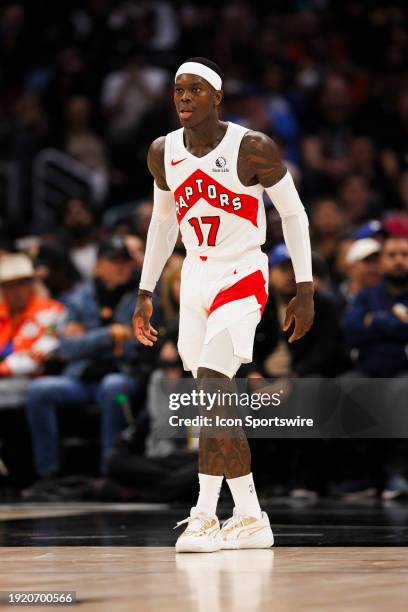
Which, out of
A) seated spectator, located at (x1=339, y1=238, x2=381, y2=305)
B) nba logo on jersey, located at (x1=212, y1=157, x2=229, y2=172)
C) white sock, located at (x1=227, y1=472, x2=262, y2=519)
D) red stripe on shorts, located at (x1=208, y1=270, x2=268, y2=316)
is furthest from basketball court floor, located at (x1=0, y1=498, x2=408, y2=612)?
seated spectator, located at (x1=339, y1=238, x2=381, y2=305)

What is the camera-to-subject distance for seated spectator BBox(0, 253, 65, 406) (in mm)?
10805

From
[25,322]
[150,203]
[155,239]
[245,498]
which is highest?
[150,203]

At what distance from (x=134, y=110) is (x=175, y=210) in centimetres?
873

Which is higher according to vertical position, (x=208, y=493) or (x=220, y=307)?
(x=220, y=307)

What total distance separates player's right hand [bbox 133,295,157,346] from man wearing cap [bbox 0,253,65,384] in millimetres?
4456

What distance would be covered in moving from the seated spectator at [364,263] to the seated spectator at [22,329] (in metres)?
2.29

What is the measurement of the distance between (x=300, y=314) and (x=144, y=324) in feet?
2.54

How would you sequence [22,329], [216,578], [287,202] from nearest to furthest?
[216,578] < [287,202] < [22,329]

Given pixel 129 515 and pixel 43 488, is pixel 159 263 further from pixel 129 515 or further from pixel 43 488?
pixel 43 488

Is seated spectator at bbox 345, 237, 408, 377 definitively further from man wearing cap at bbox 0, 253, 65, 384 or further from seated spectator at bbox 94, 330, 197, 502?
man wearing cap at bbox 0, 253, 65, 384

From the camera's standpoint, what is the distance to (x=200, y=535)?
18.9 feet

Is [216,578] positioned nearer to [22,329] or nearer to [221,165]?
[221,165]

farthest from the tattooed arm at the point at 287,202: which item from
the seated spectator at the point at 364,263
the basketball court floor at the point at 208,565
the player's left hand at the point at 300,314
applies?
the seated spectator at the point at 364,263

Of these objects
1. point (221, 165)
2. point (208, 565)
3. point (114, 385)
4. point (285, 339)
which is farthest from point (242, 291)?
point (114, 385)
